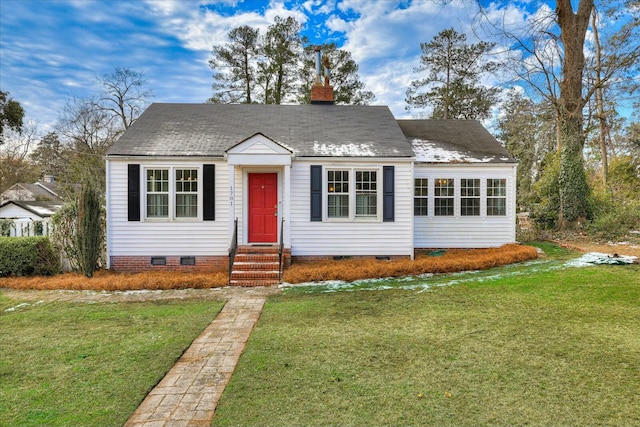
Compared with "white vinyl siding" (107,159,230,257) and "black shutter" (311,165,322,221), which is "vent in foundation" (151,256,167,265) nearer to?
"white vinyl siding" (107,159,230,257)

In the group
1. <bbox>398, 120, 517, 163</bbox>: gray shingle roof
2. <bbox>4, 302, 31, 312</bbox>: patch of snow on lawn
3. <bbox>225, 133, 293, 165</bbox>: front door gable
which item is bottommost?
<bbox>4, 302, 31, 312</bbox>: patch of snow on lawn

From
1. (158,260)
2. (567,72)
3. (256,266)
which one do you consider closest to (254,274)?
(256,266)

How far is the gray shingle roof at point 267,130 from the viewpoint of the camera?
34.0ft

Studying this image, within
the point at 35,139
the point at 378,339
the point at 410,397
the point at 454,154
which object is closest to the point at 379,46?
the point at 454,154

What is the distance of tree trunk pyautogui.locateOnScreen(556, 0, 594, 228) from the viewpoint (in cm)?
1427

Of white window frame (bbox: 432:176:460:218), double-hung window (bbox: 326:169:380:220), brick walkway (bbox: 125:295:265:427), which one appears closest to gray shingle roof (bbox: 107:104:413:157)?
double-hung window (bbox: 326:169:380:220)

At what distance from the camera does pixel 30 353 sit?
443 cm

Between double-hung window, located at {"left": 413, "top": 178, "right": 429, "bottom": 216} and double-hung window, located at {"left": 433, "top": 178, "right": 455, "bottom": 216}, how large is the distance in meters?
0.27

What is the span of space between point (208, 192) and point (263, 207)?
65.6 inches

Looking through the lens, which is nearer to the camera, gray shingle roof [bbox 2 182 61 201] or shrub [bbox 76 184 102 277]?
shrub [bbox 76 184 102 277]

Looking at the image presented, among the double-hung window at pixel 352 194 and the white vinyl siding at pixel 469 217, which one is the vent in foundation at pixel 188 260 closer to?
the double-hung window at pixel 352 194

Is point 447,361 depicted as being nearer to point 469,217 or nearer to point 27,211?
point 469,217

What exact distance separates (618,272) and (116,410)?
975 cm

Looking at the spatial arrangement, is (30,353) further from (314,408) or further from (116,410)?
(314,408)
